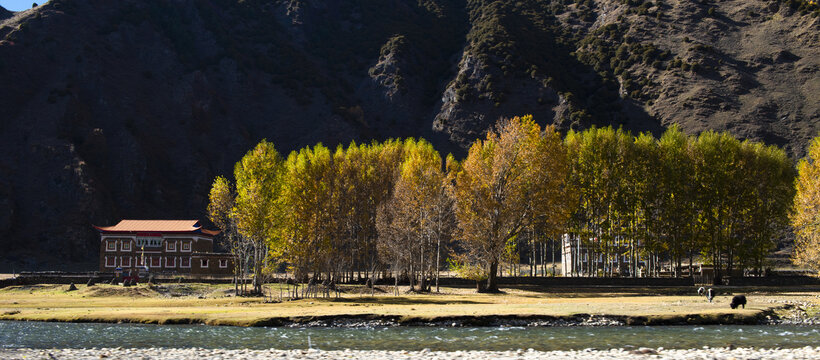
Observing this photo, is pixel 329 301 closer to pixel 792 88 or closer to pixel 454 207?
pixel 454 207

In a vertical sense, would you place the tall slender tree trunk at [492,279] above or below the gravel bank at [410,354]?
above

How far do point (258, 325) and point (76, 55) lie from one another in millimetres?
127453

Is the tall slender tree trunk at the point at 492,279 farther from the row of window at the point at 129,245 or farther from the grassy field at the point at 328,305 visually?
the row of window at the point at 129,245

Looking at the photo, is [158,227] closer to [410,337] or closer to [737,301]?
[410,337]

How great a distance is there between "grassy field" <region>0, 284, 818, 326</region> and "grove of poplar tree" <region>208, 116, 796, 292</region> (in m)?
4.59

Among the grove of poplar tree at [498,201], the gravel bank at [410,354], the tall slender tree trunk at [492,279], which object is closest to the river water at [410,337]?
the gravel bank at [410,354]

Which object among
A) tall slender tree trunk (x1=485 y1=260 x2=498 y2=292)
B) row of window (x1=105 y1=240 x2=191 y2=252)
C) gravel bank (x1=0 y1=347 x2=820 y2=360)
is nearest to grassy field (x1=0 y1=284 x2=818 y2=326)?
tall slender tree trunk (x1=485 y1=260 x2=498 y2=292)

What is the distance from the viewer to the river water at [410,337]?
85.7 feet

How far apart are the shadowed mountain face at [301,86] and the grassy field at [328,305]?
2022 inches

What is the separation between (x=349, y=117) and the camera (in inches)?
5881

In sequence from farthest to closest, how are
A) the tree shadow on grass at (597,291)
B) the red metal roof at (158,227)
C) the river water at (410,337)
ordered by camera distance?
1. the red metal roof at (158,227)
2. the tree shadow on grass at (597,291)
3. the river water at (410,337)

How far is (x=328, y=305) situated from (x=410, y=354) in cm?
2186

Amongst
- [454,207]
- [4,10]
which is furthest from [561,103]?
[4,10]

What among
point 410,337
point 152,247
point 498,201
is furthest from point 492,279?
point 152,247
